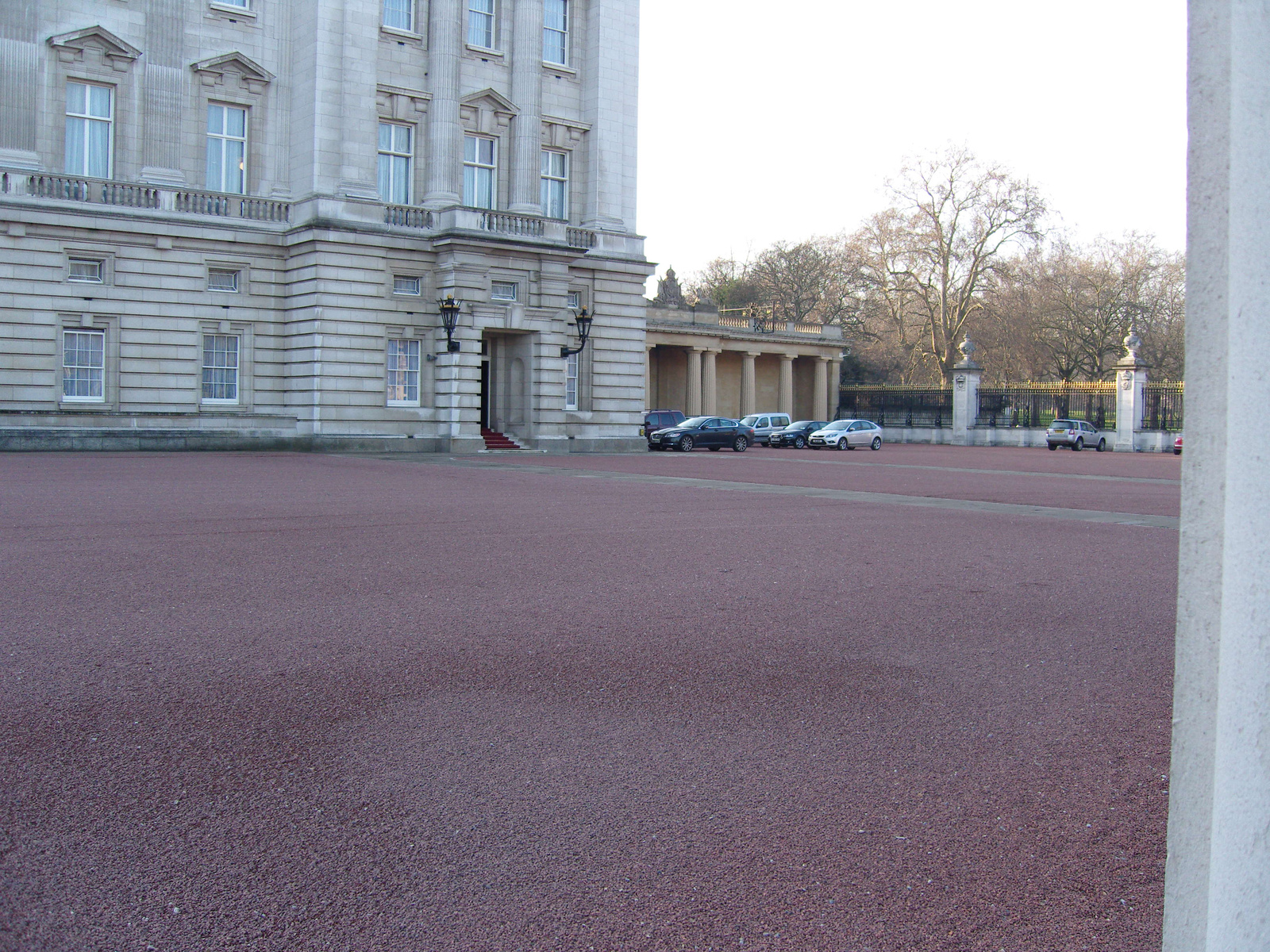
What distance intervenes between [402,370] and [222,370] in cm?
585

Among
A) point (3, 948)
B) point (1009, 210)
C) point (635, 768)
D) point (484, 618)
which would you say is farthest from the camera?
point (1009, 210)

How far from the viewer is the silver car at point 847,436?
49.7 metres

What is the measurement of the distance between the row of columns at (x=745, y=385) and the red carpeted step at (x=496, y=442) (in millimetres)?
20459

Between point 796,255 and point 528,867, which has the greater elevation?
point 796,255

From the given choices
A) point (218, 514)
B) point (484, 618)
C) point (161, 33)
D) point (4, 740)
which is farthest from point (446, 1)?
point (4, 740)

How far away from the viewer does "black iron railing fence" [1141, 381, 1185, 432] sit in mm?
54688

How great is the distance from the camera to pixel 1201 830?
2213 millimetres

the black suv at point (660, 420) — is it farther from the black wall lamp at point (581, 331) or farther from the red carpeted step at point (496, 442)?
the red carpeted step at point (496, 442)

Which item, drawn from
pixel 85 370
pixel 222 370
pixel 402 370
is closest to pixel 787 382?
pixel 402 370

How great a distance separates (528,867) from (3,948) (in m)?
1.59

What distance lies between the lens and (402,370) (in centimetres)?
3875

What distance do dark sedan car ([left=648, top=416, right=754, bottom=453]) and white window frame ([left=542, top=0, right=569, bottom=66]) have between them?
14.9m

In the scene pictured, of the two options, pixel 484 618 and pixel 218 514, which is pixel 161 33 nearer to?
pixel 218 514

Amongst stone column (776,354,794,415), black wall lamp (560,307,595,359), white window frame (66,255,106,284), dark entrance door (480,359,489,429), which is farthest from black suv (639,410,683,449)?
white window frame (66,255,106,284)
